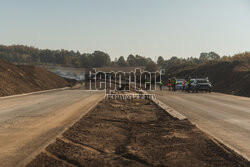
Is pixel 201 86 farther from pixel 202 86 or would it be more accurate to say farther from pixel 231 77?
pixel 231 77

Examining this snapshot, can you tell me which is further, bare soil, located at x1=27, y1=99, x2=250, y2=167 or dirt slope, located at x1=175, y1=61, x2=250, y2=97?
dirt slope, located at x1=175, y1=61, x2=250, y2=97

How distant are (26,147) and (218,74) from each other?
52.4 metres

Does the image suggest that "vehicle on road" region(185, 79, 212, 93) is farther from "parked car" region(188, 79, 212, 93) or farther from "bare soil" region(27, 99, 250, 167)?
"bare soil" region(27, 99, 250, 167)

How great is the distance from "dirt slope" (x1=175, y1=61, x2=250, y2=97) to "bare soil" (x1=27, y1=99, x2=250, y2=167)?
2601cm

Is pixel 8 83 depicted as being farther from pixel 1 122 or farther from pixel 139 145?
pixel 139 145

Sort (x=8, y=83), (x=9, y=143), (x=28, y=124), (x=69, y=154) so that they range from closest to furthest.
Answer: (x=69, y=154)
(x=9, y=143)
(x=28, y=124)
(x=8, y=83)

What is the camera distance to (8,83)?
32.9 meters

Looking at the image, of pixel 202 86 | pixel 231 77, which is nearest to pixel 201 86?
pixel 202 86

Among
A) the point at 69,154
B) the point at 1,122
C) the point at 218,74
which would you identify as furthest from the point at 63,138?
the point at 218,74

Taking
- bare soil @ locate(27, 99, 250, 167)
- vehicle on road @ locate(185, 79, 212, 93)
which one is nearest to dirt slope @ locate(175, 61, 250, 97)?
vehicle on road @ locate(185, 79, 212, 93)

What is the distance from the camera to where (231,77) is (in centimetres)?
4594

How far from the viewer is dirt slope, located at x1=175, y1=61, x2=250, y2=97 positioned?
119ft

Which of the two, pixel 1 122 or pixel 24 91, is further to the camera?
pixel 24 91

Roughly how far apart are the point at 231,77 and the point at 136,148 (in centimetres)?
4297
